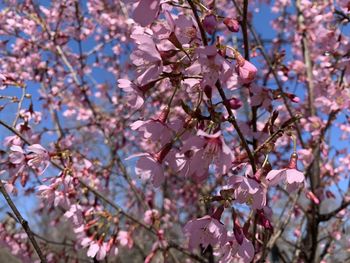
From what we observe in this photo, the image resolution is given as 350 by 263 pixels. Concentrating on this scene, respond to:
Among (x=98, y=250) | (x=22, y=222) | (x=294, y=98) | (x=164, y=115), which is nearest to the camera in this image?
(x=164, y=115)

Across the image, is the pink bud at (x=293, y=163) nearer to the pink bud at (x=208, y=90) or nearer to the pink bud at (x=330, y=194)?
the pink bud at (x=208, y=90)

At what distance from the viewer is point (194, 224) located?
136cm

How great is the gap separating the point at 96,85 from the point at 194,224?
5.54 metres

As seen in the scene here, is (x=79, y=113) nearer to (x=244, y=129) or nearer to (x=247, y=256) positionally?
(x=244, y=129)

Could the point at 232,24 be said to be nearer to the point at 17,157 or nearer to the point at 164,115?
the point at 164,115

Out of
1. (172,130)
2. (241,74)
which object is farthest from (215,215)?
(241,74)

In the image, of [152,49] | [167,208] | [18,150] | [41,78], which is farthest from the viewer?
[167,208]

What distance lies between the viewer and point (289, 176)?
53.1 inches

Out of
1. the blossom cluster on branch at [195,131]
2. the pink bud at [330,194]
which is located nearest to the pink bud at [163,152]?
the blossom cluster on branch at [195,131]

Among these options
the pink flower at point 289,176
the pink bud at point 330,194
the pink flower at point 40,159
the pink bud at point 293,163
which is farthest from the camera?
the pink bud at point 330,194

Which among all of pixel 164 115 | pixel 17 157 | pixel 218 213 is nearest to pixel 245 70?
pixel 164 115

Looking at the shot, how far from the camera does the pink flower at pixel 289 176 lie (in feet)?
4.24

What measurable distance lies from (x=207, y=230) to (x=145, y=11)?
0.75 m

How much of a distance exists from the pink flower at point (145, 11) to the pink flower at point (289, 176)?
603mm
